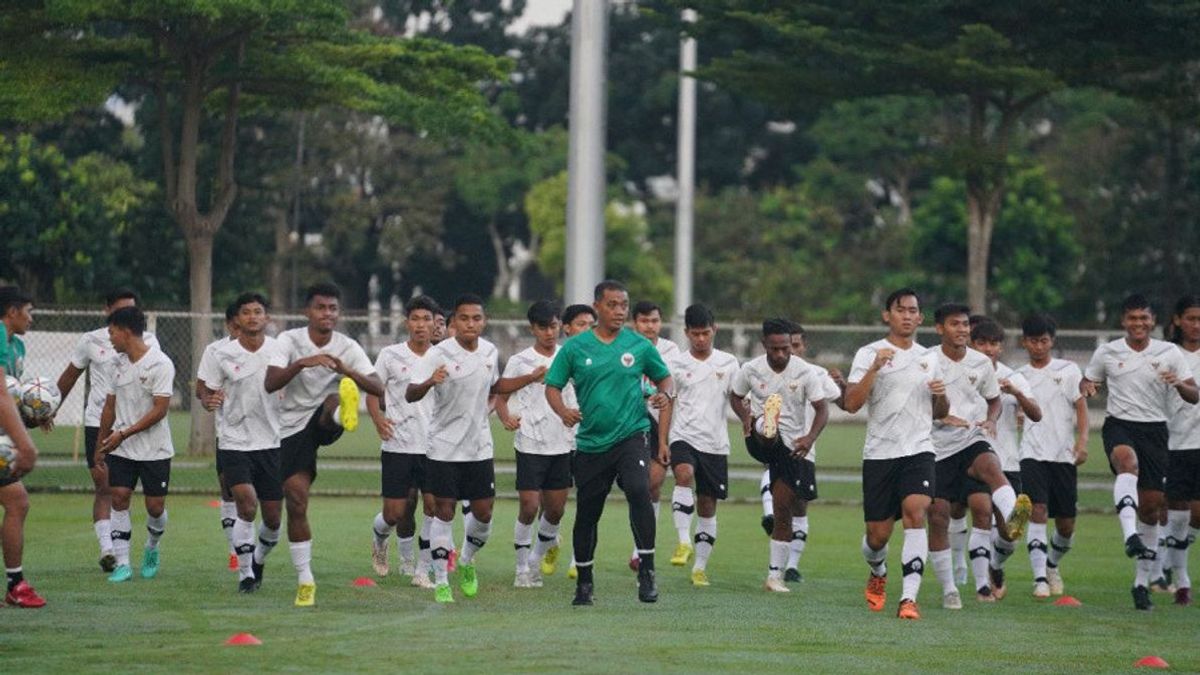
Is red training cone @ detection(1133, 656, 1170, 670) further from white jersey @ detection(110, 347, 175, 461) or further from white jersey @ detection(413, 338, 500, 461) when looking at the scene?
white jersey @ detection(110, 347, 175, 461)

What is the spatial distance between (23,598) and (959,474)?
6707 millimetres

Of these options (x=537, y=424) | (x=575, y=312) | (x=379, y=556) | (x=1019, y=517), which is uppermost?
(x=575, y=312)

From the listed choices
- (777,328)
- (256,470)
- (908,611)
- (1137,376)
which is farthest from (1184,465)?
(256,470)

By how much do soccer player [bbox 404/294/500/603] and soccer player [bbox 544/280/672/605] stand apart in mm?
897

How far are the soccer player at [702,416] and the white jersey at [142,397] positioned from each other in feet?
13.6

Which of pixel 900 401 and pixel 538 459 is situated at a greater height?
pixel 900 401

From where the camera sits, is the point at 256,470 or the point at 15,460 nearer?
the point at 15,460

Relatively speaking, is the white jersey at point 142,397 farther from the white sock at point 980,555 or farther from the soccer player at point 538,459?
the white sock at point 980,555

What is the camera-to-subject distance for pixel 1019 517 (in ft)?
47.1

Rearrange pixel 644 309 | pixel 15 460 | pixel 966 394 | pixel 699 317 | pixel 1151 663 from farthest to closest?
pixel 644 309 → pixel 699 317 → pixel 966 394 → pixel 15 460 → pixel 1151 663

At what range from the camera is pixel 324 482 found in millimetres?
29125

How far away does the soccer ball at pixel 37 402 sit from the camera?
1422 centimetres

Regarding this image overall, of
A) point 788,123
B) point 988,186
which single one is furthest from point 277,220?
point 988,186

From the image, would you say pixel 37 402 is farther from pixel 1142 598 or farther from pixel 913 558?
pixel 1142 598
